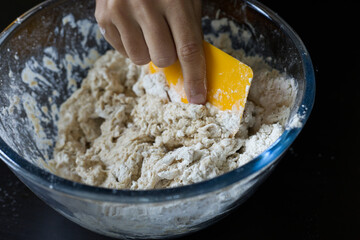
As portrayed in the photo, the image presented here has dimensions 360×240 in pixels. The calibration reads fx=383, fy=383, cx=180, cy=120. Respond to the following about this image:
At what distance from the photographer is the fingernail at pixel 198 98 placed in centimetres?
101

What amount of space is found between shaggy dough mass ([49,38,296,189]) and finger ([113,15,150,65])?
6.2 inches

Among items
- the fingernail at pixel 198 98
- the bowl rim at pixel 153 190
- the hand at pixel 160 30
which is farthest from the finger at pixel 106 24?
the bowl rim at pixel 153 190

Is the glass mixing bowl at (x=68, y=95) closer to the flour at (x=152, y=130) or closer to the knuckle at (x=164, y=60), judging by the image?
the flour at (x=152, y=130)

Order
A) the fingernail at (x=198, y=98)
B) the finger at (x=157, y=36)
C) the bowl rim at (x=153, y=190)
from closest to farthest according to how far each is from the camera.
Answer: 1. the bowl rim at (x=153, y=190)
2. the finger at (x=157, y=36)
3. the fingernail at (x=198, y=98)

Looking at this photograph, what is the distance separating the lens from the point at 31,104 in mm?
1185

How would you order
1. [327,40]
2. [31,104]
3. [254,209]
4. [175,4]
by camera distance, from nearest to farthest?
[175,4] < [254,209] < [31,104] < [327,40]

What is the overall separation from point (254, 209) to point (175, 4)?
1.86ft

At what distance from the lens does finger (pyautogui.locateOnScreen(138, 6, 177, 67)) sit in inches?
35.7

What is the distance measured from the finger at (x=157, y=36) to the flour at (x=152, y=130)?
167mm

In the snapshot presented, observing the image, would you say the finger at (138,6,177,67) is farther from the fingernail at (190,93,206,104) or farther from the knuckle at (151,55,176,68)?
the fingernail at (190,93,206,104)

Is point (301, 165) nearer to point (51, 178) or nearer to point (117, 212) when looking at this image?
point (117, 212)

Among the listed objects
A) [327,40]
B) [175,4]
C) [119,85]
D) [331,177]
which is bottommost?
[331,177]

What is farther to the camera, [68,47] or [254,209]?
[68,47]

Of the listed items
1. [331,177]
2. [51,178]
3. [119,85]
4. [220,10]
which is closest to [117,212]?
[51,178]
